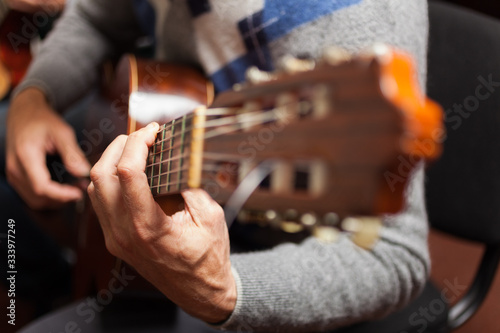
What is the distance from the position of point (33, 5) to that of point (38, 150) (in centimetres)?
47

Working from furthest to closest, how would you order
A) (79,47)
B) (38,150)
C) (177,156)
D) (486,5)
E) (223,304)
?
(486,5) → (79,47) → (38,150) → (223,304) → (177,156)

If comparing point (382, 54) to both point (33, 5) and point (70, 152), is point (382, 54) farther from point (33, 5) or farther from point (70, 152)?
point (33, 5)

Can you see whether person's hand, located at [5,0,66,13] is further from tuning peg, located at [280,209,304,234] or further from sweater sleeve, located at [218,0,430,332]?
tuning peg, located at [280,209,304,234]

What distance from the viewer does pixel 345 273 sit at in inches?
20.3

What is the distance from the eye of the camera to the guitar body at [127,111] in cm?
58

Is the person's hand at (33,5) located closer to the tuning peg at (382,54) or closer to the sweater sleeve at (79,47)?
the sweater sleeve at (79,47)

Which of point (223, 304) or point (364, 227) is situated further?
point (223, 304)

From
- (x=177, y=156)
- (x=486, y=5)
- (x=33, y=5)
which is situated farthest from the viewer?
(x=486, y=5)

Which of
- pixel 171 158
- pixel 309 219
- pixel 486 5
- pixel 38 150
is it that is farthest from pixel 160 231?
pixel 486 5

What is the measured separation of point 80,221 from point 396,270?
52 centimetres

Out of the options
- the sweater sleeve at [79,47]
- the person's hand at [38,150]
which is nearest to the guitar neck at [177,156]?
the person's hand at [38,150]

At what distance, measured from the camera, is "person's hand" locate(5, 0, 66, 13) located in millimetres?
1033

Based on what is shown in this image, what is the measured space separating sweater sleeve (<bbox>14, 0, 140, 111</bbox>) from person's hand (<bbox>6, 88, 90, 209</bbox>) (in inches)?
1.3

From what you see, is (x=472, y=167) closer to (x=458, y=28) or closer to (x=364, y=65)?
(x=458, y=28)
